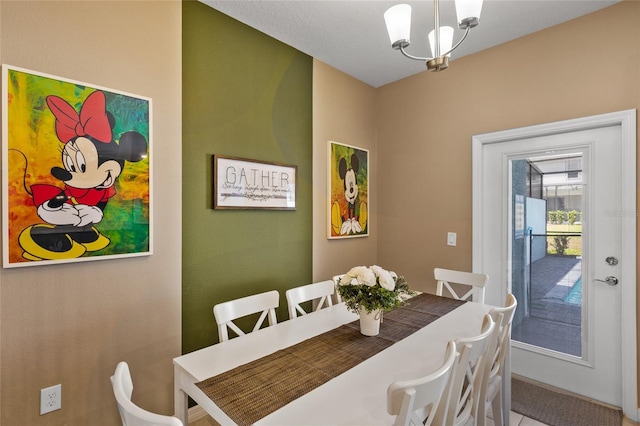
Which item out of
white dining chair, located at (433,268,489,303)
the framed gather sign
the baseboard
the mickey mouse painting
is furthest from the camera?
the mickey mouse painting

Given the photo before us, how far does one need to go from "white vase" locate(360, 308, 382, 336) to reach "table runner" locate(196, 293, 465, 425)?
0.09ft

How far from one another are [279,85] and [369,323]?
1930 mm

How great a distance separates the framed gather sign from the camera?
213 centimetres

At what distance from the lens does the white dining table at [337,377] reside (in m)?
0.96

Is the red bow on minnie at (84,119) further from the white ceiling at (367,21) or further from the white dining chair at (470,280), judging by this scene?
the white dining chair at (470,280)

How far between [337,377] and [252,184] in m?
1.52

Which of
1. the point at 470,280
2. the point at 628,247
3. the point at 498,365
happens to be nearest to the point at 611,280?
the point at 628,247

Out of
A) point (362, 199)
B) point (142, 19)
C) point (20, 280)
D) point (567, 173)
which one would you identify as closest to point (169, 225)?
point (20, 280)

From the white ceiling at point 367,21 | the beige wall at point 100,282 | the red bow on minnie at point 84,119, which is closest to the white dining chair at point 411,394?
the beige wall at point 100,282

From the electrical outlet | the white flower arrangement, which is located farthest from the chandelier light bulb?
the electrical outlet

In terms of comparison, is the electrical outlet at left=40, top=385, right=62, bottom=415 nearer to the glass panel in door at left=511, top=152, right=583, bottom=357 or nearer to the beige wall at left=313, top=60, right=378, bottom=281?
the beige wall at left=313, top=60, right=378, bottom=281

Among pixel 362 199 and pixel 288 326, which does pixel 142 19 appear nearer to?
pixel 288 326

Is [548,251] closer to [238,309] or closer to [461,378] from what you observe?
[461,378]

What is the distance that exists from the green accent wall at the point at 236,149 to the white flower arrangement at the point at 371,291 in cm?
99
